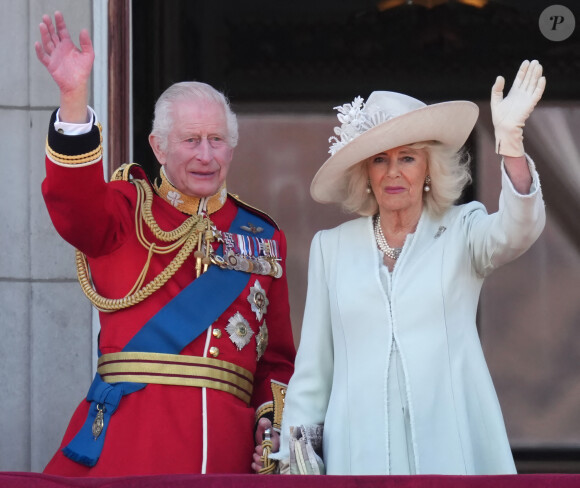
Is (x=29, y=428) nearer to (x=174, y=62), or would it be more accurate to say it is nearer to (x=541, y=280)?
(x=174, y=62)

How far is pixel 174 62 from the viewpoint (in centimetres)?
467

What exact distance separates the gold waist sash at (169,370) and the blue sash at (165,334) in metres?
0.02

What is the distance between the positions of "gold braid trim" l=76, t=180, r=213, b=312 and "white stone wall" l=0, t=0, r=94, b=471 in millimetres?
732

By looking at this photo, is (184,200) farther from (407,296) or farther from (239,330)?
(407,296)

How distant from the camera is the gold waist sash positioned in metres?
3.35

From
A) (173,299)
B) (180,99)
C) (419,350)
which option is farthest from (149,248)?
(419,350)

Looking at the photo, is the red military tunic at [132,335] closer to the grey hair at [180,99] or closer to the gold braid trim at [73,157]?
the gold braid trim at [73,157]

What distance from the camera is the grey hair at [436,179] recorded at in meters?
3.15

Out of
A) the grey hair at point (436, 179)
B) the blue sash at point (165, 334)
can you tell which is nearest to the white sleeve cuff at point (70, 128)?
the blue sash at point (165, 334)

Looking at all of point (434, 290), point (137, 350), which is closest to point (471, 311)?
point (434, 290)

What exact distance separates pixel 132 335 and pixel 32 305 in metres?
0.92

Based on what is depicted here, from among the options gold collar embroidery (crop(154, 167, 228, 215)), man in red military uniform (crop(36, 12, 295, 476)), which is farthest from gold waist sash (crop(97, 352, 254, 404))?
gold collar embroidery (crop(154, 167, 228, 215))

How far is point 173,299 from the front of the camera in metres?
3.41

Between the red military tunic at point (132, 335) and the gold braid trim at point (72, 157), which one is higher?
the gold braid trim at point (72, 157)
